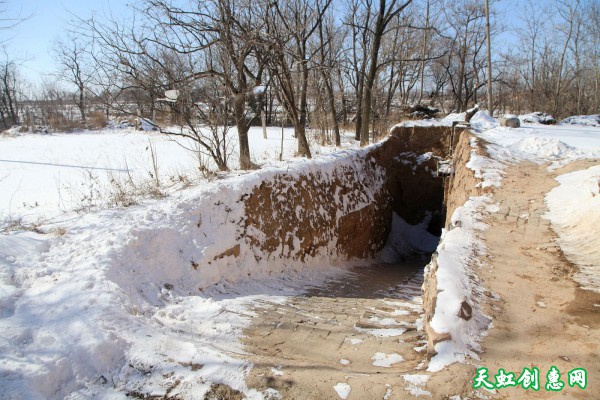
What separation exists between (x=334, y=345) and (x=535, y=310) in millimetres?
1832

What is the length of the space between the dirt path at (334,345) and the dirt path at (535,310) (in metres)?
0.69

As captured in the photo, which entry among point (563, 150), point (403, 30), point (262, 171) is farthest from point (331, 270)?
point (403, 30)

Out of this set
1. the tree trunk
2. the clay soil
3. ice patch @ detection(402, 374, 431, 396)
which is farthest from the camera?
the tree trunk

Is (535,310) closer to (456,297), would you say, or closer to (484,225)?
(456,297)

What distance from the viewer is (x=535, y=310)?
3.30 m

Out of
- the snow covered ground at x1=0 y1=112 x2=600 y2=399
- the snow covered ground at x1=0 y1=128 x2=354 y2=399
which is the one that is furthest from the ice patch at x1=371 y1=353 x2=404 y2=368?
the snow covered ground at x1=0 y1=128 x2=354 y2=399

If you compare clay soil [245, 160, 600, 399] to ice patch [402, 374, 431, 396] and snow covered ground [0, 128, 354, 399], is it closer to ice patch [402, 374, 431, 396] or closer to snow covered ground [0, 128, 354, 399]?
ice patch [402, 374, 431, 396]

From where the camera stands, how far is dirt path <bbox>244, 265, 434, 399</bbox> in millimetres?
2621

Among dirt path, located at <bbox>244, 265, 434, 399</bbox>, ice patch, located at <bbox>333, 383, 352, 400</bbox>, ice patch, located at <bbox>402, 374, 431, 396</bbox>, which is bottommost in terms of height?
dirt path, located at <bbox>244, 265, 434, 399</bbox>

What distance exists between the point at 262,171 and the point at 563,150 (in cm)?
689

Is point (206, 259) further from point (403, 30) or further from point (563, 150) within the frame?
point (403, 30)

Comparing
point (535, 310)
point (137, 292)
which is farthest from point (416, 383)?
point (137, 292)

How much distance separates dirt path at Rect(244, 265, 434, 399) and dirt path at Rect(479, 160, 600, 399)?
2.27ft

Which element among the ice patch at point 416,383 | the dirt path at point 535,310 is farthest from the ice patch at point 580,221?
the ice patch at point 416,383
